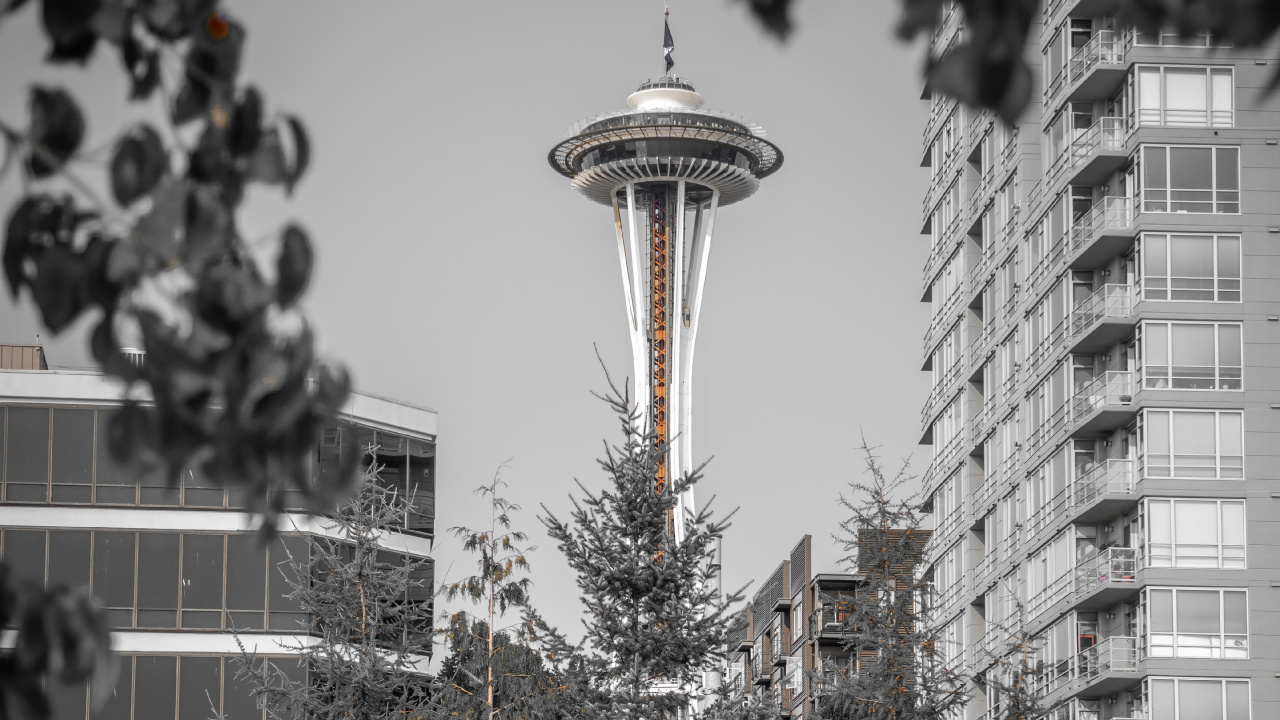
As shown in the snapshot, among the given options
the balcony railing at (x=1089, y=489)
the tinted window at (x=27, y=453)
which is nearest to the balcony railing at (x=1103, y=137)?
the balcony railing at (x=1089, y=489)

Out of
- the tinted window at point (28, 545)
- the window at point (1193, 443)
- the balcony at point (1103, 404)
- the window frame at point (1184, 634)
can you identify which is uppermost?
the balcony at point (1103, 404)

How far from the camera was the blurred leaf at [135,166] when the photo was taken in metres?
4.46

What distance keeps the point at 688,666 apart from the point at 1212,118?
30256 millimetres

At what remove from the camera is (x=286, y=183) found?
4621 mm

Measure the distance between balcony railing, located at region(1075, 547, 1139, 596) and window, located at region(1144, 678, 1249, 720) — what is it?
10.3 ft

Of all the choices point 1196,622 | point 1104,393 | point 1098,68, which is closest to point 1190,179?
point 1098,68

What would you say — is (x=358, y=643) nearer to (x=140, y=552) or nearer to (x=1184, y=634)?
(x=140, y=552)

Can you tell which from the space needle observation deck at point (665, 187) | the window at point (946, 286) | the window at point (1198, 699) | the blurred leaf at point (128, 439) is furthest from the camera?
the space needle observation deck at point (665, 187)

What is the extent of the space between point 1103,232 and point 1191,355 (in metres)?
4.22

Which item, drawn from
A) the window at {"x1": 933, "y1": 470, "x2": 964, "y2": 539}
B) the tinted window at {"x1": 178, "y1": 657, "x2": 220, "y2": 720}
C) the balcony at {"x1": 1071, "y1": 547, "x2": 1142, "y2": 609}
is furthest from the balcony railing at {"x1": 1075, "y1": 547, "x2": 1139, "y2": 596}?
the tinted window at {"x1": 178, "y1": 657, "x2": 220, "y2": 720}

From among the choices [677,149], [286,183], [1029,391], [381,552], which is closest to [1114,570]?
[1029,391]

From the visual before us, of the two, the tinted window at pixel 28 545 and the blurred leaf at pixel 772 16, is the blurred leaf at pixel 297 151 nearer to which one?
the blurred leaf at pixel 772 16

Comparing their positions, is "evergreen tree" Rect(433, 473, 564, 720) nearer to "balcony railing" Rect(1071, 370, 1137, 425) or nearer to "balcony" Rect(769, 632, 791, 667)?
"balcony railing" Rect(1071, 370, 1137, 425)

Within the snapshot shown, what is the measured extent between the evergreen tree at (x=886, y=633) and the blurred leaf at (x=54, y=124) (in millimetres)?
36396
